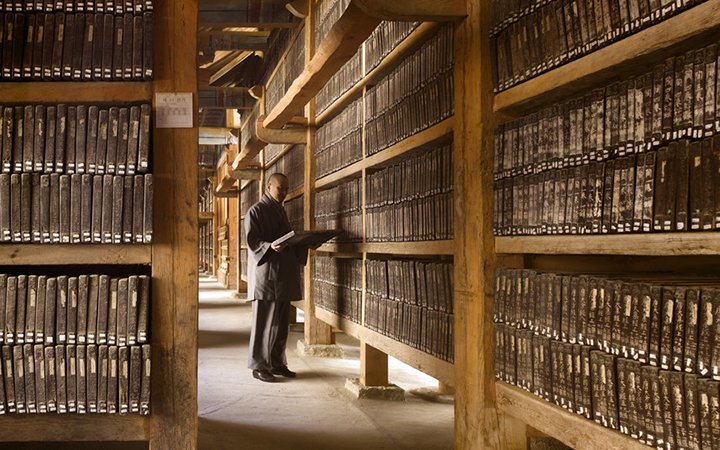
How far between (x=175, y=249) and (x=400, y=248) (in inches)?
63.5

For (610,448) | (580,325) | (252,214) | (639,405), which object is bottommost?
(610,448)

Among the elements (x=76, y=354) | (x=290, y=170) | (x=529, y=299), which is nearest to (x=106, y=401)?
(x=76, y=354)

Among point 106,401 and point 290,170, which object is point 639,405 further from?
point 290,170

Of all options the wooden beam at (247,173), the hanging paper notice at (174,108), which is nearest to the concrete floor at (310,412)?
the hanging paper notice at (174,108)

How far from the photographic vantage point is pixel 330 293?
21.9 ft

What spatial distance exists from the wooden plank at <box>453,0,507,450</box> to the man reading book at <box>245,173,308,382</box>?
2549 mm

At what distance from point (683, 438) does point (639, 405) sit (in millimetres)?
202

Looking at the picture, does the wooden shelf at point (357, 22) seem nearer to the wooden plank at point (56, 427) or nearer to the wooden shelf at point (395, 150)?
the wooden shelf at point (395, 150)

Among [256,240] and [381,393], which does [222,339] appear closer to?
[256,240]

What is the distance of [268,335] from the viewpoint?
6.08 metres

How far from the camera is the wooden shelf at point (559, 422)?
2564 mm

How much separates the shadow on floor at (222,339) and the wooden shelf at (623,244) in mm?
5289

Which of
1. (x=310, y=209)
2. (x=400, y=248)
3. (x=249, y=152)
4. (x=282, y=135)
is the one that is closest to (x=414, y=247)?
(x=400, y=248)

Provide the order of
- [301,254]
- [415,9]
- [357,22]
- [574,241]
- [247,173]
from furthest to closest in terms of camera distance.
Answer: [247,173], [301,254], [357,22], [415,9], [574,241]
